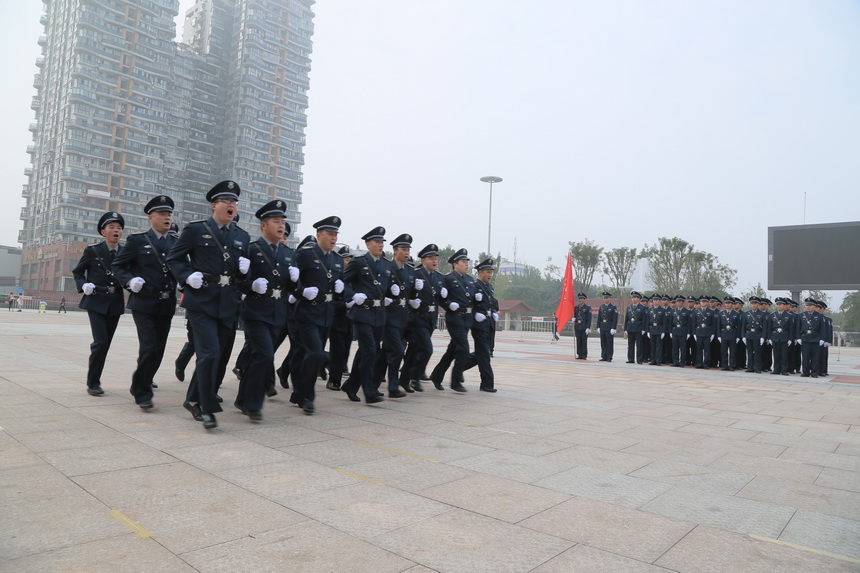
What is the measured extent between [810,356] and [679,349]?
3.34 m

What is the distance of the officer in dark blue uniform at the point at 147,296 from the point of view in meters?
5.82

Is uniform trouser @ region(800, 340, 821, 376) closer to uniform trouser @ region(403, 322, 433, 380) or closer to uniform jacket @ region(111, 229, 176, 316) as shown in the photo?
uniform trouser @ region(403, 322, 433, 380)

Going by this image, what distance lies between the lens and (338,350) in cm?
808

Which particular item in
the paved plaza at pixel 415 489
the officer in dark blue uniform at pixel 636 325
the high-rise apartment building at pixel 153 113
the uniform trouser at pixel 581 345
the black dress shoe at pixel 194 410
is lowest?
the paved plaza at pixel 415 489

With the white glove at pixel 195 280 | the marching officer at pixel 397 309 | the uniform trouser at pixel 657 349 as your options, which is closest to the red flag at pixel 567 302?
the uniform trouser at pixel 657 349

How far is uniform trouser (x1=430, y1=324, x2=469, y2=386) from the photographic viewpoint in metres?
8.32

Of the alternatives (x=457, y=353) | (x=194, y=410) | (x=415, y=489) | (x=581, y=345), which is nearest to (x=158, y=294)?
(x=194, y=410)

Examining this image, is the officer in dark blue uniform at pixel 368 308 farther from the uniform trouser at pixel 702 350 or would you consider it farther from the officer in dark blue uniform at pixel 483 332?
the uniform trouser at pixel 702 350

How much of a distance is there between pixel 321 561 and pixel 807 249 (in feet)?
70.6

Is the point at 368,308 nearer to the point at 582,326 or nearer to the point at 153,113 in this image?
the point at 582,326

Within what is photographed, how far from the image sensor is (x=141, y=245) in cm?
611

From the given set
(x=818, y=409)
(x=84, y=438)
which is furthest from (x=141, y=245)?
(x=818, y=409)

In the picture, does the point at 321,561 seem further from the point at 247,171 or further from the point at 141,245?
the point at 247,171

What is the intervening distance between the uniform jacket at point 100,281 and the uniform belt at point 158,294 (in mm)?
730
